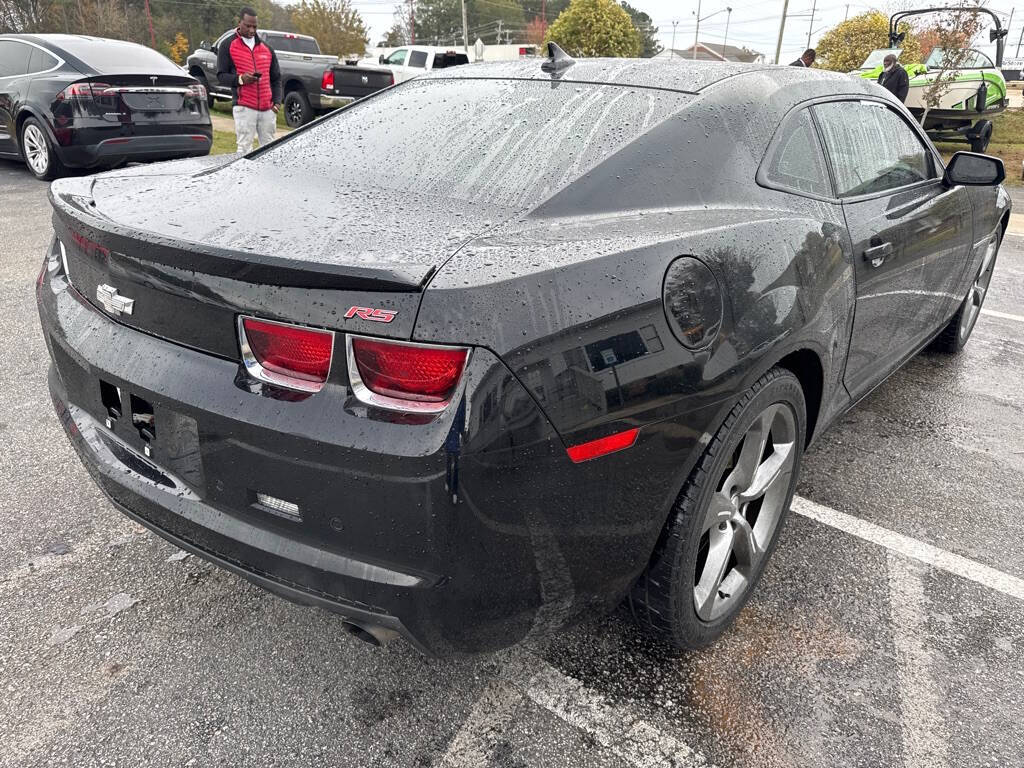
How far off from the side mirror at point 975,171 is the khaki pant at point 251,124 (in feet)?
24.5

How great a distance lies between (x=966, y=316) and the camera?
14.3 ft

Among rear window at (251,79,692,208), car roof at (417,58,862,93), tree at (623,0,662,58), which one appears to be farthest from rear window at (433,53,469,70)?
tree at (623,0,662,58)

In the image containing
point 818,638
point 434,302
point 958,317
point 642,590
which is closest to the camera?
point 434,302

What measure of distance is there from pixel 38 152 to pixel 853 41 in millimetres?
35199

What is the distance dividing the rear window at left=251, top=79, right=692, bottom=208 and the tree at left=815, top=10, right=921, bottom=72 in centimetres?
3015

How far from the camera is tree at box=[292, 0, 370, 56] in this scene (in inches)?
1606

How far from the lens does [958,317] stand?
166 inches

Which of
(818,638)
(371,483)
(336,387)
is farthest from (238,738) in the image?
(818,638)

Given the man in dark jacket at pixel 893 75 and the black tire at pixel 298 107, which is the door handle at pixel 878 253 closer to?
the man in dark jacket at pixel 893 75

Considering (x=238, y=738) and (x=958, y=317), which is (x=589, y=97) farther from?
(x=958, y=317)

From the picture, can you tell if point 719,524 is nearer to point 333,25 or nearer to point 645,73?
A: point 645,73

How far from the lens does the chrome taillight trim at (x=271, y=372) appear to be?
144 centimetres

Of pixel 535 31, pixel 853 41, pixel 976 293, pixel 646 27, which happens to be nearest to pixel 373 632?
pixel 976 293

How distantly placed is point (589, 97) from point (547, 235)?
86 cm
